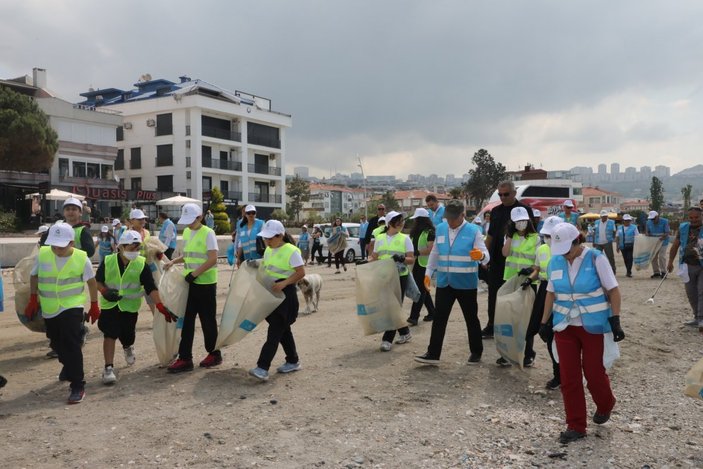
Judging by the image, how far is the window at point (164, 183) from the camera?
50.0 meters

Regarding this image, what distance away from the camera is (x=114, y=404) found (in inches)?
207

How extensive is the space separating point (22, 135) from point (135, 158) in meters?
19.4

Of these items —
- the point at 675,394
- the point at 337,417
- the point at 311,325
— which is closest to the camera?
the point at 337,417

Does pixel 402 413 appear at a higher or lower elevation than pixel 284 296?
lower

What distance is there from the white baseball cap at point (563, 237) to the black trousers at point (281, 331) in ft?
9.04

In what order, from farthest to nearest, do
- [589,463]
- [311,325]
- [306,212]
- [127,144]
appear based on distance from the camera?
[306,212] → [127,144] → [311,325] → [589,463]

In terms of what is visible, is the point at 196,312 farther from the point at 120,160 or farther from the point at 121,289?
the point at 120,160

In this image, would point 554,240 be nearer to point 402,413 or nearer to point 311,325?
point 402,413

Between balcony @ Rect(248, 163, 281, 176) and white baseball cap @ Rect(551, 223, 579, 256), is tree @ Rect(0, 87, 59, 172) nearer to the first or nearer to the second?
balcony @ Rect(248, 163, 281, 176)

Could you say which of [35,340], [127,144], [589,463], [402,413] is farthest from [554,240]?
[127,144]

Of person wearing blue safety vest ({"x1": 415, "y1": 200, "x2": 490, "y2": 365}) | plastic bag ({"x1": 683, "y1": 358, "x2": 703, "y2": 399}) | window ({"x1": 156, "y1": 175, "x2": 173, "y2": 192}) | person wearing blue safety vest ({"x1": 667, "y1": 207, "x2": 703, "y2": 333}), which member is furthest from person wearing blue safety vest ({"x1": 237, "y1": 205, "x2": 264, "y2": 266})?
window ({"x1": 156, "y1": 175, "x2": 173, "y2": 192})

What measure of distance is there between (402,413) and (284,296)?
67.5 inches

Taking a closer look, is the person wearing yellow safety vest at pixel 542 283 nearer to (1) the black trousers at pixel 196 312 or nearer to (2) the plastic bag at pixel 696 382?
(2) the plastic bag at pixel 696 382

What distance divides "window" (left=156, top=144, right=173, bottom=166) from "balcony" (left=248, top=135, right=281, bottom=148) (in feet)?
25.4
